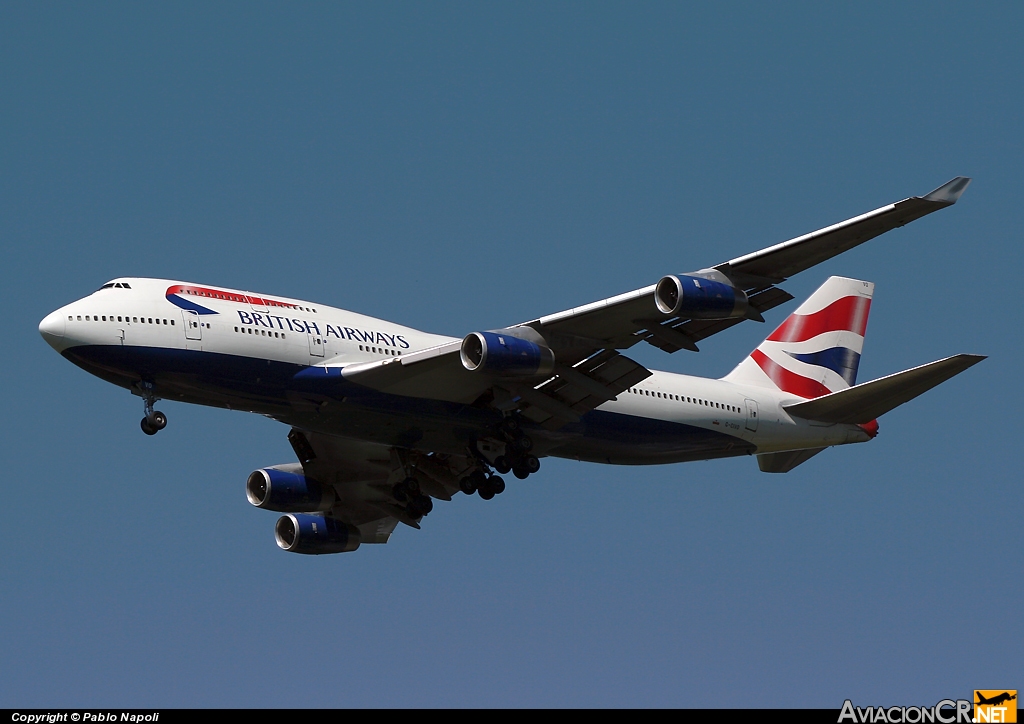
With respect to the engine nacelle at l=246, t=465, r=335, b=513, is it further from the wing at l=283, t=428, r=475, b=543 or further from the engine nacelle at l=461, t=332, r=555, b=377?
the engine nacelle at l=461, t=332, r=555, b=377

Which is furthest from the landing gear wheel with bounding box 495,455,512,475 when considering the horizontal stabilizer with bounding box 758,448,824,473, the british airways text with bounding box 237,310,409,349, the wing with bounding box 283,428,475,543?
the horizontal stabilizer with bounding box 758,448,824,473

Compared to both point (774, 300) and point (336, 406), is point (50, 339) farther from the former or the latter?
point (774, 300)

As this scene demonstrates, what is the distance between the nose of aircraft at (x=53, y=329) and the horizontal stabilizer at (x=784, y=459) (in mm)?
21975

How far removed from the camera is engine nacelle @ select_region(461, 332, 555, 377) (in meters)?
34.9

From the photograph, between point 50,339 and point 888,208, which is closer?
point 888,208

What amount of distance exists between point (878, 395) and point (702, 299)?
10.0m

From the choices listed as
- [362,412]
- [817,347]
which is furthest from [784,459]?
[362,412]

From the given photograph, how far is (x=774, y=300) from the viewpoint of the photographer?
34344 mm

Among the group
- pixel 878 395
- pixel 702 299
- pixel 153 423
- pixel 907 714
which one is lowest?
pixel 907 714

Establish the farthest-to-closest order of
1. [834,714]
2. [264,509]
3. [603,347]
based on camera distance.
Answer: [264,509], [603,347], [834,714]

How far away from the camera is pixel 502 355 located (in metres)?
35.0

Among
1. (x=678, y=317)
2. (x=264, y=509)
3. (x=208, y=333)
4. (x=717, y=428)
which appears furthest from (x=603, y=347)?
(x=264, y=509)

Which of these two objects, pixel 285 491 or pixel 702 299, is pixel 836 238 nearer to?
pixel 702 299

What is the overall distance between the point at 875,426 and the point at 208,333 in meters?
21.4
